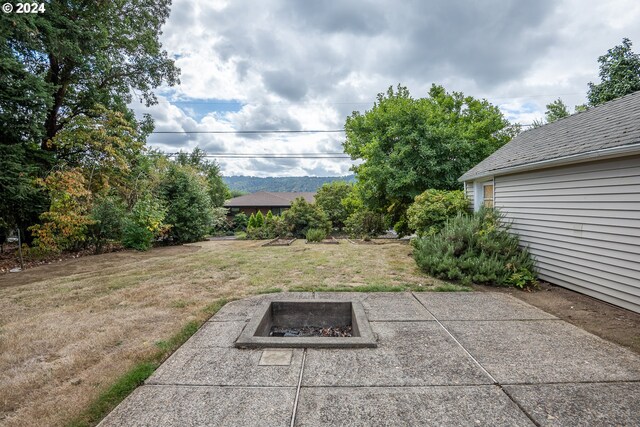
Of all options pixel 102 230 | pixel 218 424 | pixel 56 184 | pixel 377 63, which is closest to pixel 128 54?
pixel 56 184

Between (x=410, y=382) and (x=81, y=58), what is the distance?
40.1 feet

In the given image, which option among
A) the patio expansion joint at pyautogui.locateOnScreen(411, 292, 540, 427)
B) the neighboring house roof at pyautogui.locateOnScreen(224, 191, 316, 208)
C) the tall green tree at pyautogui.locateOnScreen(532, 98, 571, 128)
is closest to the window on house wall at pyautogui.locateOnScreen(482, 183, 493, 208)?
the patio expansion joint at pyautogui.locateOnScreen(411, 292, 540, 427)

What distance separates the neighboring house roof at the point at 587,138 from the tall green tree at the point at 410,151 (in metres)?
4.27

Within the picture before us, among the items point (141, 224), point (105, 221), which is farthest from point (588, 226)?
point (105, 221)

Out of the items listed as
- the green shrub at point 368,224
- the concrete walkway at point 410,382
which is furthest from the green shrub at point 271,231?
the concrete walkway at point 410,382

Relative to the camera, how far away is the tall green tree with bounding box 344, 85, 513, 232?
1180 cm

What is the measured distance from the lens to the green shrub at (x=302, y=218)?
15594 millimetres

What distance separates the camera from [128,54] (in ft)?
39.6

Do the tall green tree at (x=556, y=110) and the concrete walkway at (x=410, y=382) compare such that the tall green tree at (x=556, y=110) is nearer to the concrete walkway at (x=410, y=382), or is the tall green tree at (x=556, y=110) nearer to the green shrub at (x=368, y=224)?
the green shrub at (x=368, y=224)

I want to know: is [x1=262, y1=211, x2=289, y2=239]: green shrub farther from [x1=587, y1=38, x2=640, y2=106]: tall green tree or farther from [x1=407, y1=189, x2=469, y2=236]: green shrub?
[x1=587, y1=38, x2=640, y2=106]: tall green tree

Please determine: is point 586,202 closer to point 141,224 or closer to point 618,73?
point 141,224

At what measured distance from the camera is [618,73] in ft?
48.1

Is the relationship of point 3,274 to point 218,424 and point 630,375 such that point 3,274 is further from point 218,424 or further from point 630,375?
point 630,375

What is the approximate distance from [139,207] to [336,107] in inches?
622
